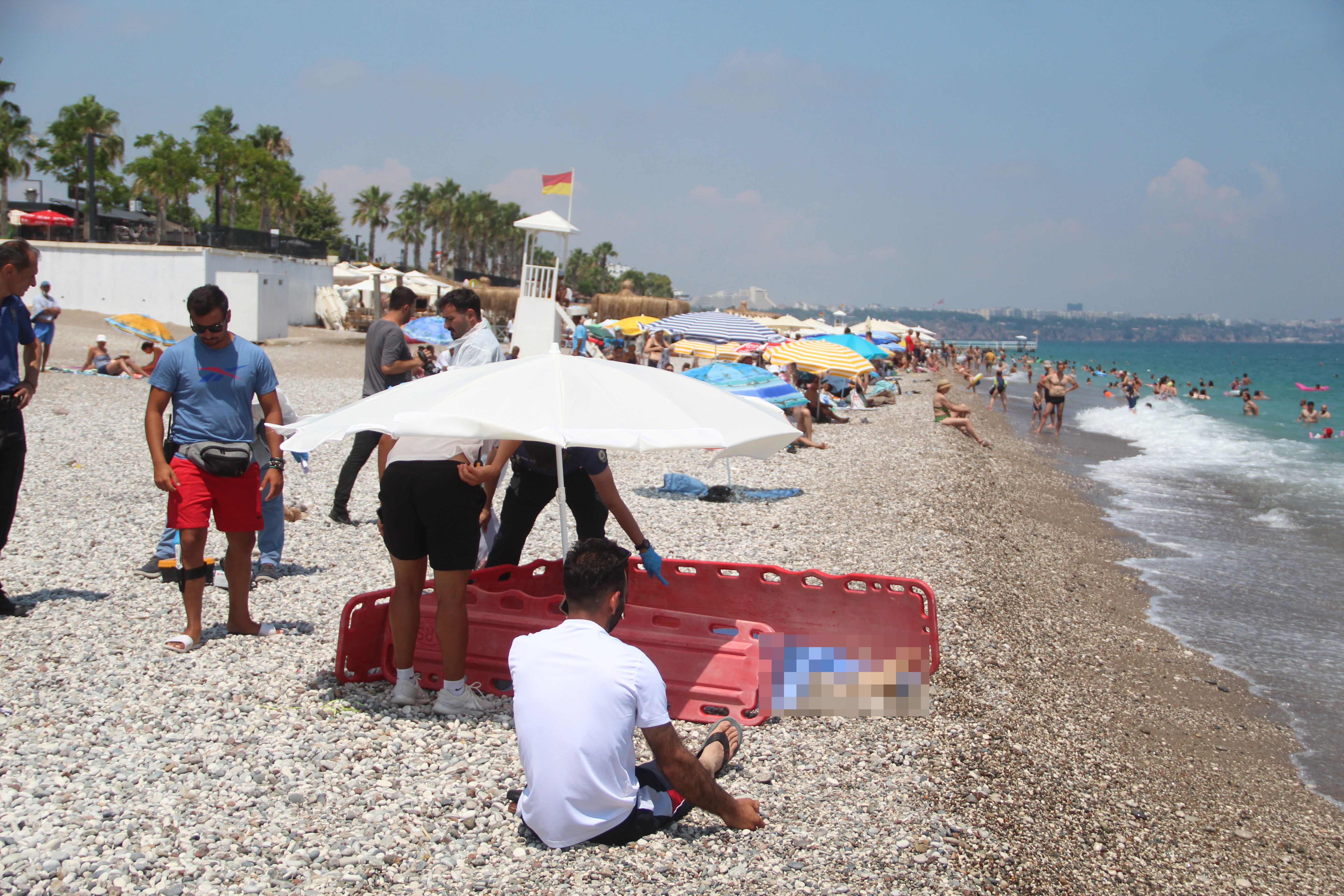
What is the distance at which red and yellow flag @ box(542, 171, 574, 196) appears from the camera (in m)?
11.2

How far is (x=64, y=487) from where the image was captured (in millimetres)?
8188

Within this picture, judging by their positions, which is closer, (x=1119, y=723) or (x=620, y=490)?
(x=1119, y=723)

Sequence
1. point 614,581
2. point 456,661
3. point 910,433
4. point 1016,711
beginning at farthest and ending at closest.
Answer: point 910,433 < point 1016,711 < point 456,661 < point 614,581

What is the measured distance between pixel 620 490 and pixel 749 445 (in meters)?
6.60

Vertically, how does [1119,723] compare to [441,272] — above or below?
below

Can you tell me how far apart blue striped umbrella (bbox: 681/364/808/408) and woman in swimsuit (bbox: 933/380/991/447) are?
18.9 ft

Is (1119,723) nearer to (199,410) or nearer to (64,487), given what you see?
(199,410)

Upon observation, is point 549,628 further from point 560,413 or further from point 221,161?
point 221,161

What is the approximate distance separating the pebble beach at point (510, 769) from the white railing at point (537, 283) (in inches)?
454

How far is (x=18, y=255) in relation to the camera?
176 inches

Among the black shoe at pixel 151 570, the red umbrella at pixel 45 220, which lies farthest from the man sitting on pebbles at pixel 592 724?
the red umbrella at pixel 45 220

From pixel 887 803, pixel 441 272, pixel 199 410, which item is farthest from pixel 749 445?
pixel 441 272

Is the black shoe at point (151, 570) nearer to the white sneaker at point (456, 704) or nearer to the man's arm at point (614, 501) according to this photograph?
the white sneaker at point (456, 704)

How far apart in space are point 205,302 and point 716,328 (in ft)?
57.4
